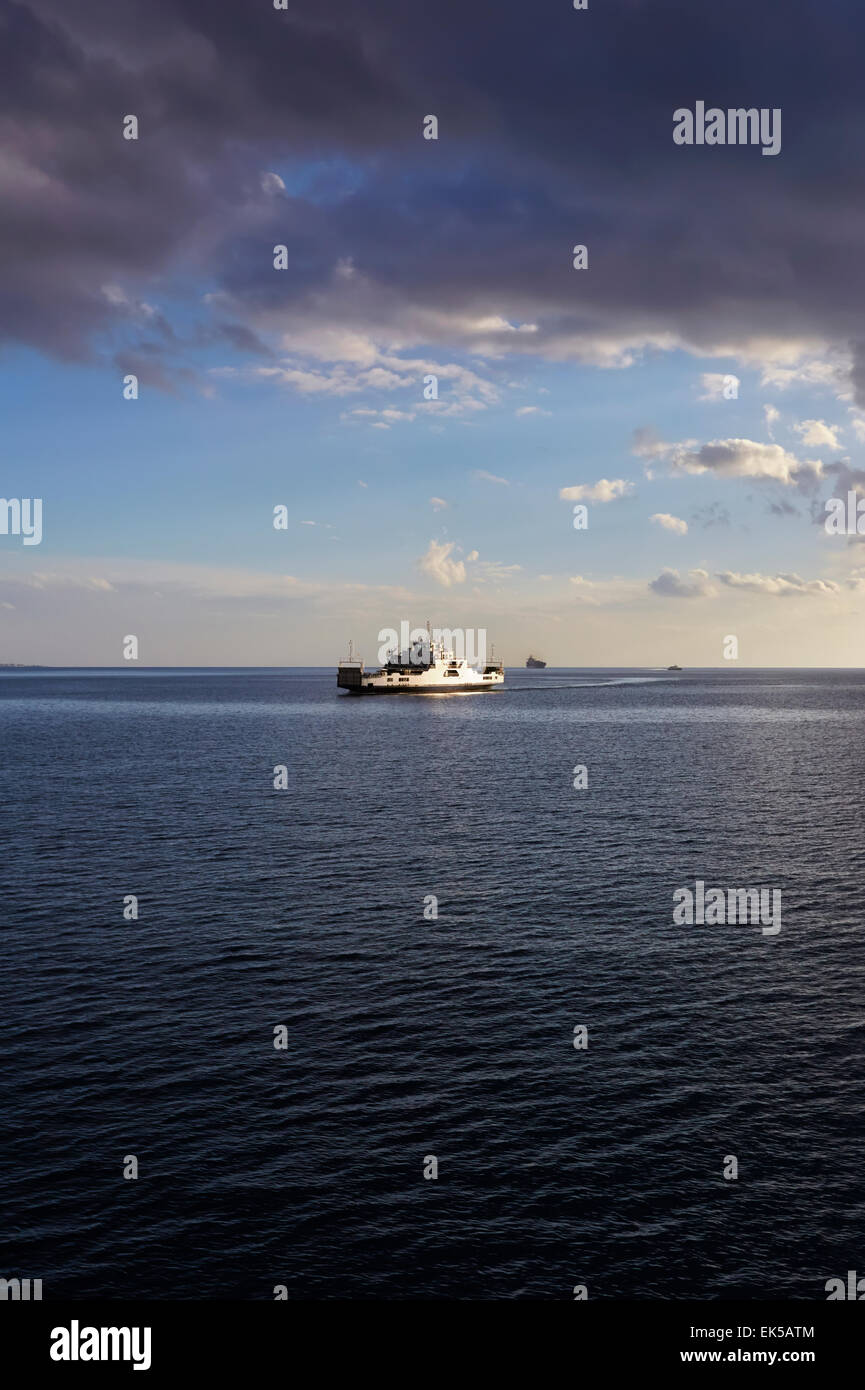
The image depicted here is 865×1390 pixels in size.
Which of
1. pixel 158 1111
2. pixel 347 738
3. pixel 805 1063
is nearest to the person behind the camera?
pixel 158 1111

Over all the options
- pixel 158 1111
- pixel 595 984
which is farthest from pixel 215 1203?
pixel 595 984

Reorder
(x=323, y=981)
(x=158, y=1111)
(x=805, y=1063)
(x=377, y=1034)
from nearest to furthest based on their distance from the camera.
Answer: (x=158, y=1111) < (x=805, y=1063) < (x=377, y=1034) < (x=323, y=981)

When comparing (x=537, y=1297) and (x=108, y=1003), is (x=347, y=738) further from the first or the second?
(x=537, y=1297)

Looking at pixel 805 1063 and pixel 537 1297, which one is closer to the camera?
pixel 537 1297

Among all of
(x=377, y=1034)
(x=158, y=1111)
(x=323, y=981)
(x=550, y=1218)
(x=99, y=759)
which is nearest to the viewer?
(x=550, y=1218)

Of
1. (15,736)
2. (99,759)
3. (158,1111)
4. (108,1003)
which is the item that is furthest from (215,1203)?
(15,736)
